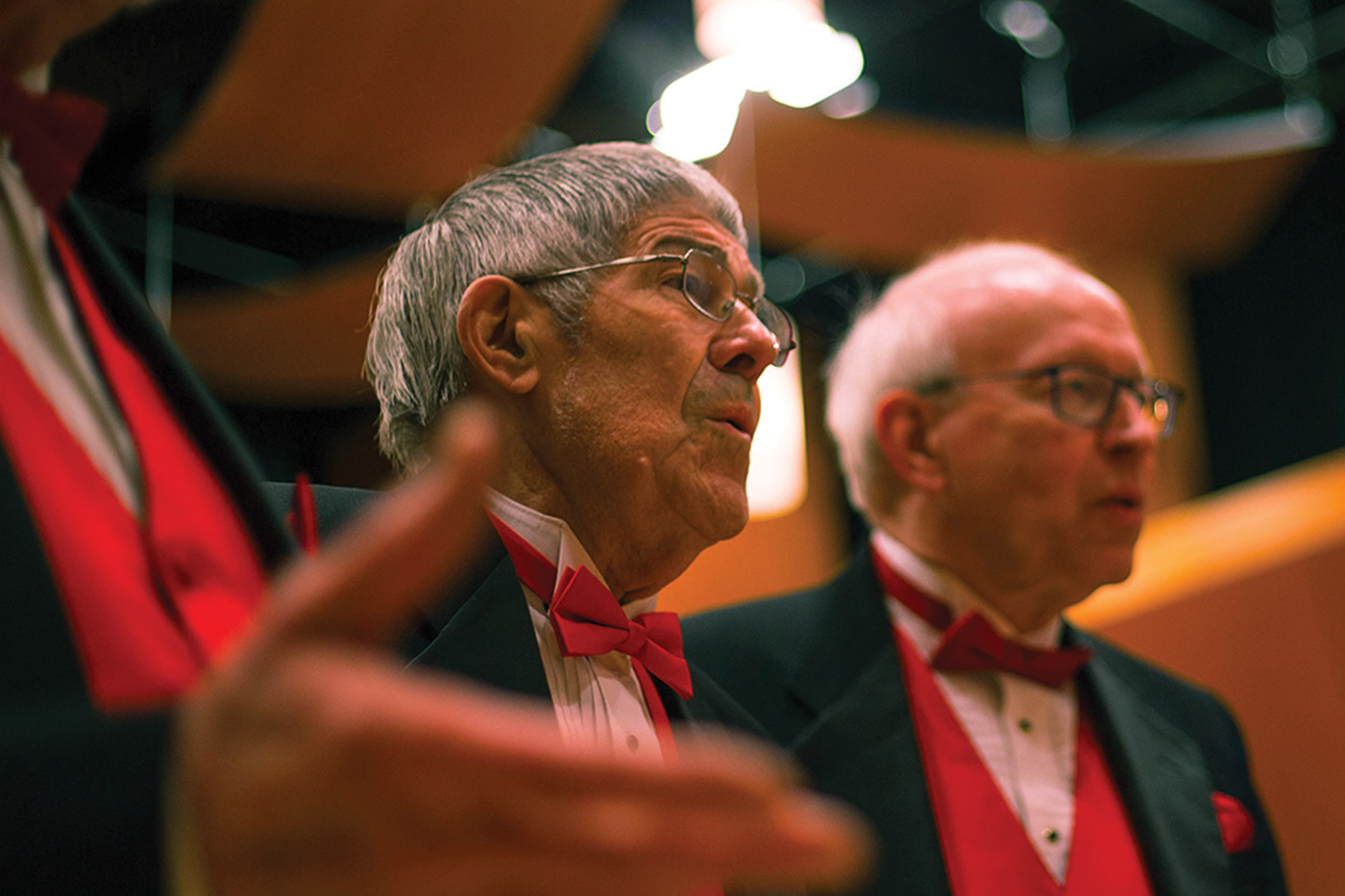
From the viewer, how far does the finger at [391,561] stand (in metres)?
0.52

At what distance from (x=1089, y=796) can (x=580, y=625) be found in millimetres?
960

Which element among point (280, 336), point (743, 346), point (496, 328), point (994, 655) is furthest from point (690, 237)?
point (280, 336)

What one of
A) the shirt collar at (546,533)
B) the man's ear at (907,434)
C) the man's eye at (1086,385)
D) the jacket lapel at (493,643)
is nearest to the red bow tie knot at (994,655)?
the man's ear at (907,434)

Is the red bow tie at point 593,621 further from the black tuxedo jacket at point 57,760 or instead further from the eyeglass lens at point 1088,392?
the eyeglass lens at point 1088,392

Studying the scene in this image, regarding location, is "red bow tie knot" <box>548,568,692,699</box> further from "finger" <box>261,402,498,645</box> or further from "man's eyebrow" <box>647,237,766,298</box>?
"finger" <box>261,402,498,645</box>

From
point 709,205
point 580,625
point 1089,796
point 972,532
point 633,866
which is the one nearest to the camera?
point 633,866

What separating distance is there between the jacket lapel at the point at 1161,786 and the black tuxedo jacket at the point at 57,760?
1.49 meters

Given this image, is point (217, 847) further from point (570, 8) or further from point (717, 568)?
point (717, 568)

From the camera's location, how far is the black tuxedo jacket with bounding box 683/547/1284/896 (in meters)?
1.66

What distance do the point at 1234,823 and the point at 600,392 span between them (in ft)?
4.28

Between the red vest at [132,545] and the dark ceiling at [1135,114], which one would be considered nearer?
the red vest at [132,545]

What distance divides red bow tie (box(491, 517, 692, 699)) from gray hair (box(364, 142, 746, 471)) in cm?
22

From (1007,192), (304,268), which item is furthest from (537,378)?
(1007,192)

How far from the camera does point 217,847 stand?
53 centimetres
